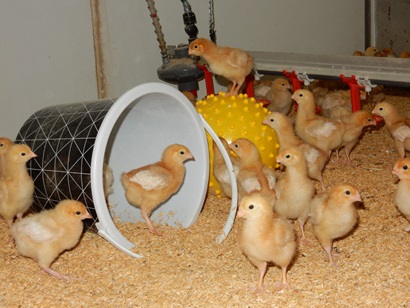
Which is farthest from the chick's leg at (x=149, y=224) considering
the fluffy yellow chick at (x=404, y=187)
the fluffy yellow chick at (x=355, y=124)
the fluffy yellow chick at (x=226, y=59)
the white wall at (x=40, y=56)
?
the white wall at (x=40, y=56)

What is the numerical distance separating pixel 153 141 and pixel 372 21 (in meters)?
4.49

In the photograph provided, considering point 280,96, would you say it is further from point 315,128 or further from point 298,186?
point 298,186

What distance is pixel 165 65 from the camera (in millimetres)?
5883

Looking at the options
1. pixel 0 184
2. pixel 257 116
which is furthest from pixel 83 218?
pixel 257 116

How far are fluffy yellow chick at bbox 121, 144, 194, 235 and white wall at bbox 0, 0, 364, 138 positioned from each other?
1.92m

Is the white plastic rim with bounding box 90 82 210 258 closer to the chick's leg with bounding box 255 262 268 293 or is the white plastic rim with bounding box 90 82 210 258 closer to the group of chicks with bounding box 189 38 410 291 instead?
the group of chicks with bounding box 189 38 410 291

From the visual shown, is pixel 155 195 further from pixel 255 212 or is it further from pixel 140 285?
pixel 255 212

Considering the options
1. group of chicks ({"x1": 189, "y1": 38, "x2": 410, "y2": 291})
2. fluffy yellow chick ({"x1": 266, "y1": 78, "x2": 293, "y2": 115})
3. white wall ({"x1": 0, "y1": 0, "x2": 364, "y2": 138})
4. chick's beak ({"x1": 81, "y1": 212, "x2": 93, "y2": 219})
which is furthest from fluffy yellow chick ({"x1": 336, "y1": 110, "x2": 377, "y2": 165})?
chick's beak ({"x1": 81, "y1": 212, "x2": 93, "y2": 219})

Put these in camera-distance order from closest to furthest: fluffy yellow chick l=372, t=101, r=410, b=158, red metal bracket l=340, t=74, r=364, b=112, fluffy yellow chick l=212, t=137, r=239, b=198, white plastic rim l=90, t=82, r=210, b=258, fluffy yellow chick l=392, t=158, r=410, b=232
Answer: fluffy yellow chick l=392, t=158, r=410, b=232, white plastic rim l=90, t=82, r=210, b=258, fluffy yellow chick l=212, t=137, r=239, b=198, fluffy yellow chick l=372, t=101, r=410, b=158, red metal bracket l=340, t=74, r=364, b=112

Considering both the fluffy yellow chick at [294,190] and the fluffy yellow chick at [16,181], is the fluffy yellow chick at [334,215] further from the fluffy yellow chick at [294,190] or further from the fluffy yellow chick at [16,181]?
the fluffy yellow chick at [16,181]

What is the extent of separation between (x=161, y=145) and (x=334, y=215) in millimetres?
1379

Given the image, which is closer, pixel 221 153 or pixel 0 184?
pixel 0 184

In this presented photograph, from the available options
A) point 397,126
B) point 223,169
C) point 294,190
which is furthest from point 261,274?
point 397,126

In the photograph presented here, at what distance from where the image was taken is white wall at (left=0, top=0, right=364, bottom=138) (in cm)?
537
